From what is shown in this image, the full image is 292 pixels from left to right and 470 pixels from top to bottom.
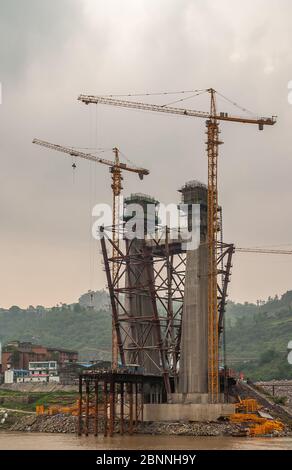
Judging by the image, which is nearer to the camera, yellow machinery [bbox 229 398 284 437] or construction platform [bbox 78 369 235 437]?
yellow machinery [bbox 229 398 284 437]

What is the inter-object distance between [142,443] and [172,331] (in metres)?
37.9

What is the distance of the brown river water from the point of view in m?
89.3

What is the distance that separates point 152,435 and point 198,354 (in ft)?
52.2

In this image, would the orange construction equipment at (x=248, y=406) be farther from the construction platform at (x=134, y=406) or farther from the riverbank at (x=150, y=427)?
the riverbank at (x=150, y=427)

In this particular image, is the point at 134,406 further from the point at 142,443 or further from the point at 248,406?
the point at 142,443

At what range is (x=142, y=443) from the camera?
97.0 meters

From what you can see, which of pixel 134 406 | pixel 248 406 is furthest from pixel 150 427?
pixel 248 406

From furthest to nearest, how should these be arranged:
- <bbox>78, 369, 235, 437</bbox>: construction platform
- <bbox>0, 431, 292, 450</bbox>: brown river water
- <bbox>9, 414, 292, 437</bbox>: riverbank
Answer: <bbox>78, 369, 235, 437</bbox>: construction platform
<bbox>9, 414, 292, 437</bbox>: riverbank
<bbox>0, 431, 292, 450</bbox>: brown river water

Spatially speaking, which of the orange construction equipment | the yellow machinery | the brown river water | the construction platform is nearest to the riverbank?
the yellow machinery

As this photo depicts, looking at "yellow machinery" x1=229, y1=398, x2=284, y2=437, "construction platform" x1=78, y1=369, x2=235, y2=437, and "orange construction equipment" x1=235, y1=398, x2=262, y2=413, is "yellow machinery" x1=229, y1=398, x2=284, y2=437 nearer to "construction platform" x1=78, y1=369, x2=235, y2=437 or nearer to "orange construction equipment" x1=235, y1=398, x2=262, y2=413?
"orange construction equipment" x1=235, y1=398, x2=262, y2=413

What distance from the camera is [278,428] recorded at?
108 m

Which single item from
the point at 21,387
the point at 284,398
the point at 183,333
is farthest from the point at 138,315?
the point at 21,387

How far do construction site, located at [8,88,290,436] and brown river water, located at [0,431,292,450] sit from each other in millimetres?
6364
